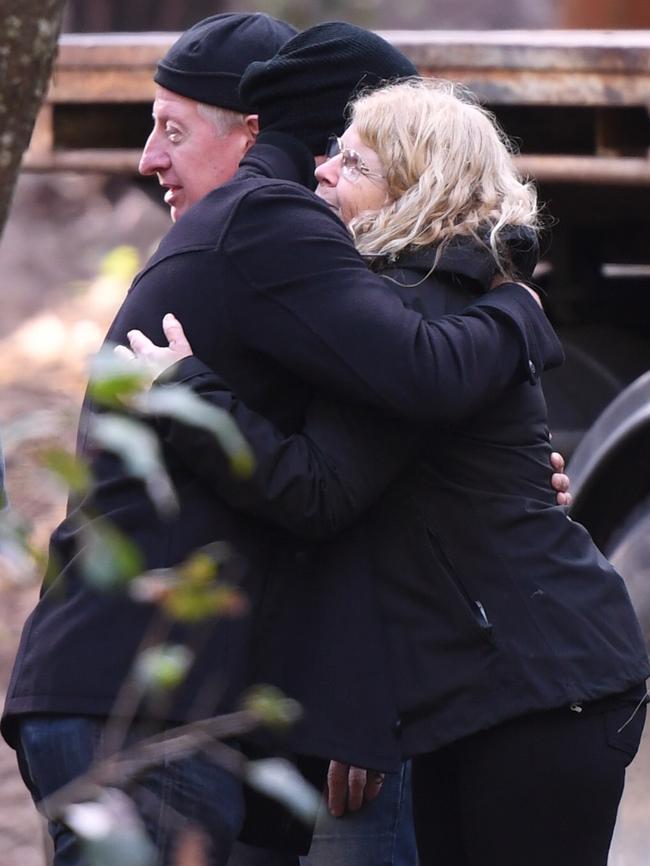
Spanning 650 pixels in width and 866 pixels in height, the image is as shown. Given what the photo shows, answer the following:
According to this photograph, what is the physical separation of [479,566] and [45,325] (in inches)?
366

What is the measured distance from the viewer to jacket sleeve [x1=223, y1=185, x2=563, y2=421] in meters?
2.22

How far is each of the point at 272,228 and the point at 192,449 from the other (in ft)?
1.05

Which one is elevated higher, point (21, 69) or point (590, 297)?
point (21, 69)

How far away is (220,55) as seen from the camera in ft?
9.48

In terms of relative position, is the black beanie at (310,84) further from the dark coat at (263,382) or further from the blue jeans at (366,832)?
the blue jeans at (366,832)

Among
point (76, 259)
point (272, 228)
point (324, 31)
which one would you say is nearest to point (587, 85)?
point (324, 31)

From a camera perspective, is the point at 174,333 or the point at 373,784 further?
the point at 373,784

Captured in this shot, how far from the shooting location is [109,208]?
15797 mm

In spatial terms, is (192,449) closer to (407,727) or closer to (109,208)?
(407,727)

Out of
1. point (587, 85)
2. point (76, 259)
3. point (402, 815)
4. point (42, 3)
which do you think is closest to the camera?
point (42, 3)

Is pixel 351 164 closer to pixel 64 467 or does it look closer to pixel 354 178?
pixel 354 178

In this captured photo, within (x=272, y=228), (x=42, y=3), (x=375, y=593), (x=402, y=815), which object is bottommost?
(x=402, y=815)

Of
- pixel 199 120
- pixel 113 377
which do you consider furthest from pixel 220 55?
pixel 113 377

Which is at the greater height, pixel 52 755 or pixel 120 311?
pixel 120 311
